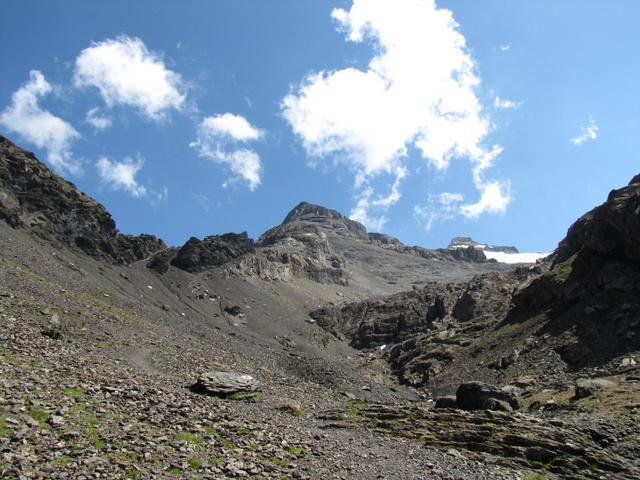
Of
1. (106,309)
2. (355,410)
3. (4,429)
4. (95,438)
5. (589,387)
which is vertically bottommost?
(4,429)

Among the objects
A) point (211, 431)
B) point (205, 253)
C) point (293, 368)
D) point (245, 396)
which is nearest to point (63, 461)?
point (211, 431)

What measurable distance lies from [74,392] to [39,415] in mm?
5187

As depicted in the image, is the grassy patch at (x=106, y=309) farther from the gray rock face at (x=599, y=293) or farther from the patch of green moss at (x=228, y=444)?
the gray rock face at (x=599, y=293)

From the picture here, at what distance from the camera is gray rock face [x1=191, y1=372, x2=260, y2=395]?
141 feet

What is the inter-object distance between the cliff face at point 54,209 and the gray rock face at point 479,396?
113m

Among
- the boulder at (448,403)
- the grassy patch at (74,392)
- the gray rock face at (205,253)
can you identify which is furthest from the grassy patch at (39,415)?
the gray rock face at (205,253)

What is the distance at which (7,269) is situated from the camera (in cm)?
7562

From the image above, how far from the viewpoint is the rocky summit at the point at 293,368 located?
75.7ft

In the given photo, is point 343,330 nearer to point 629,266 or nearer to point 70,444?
point 629,266

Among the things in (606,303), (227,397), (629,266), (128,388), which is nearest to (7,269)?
(227,397)

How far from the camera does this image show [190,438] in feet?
77.0

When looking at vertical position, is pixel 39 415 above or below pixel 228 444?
below

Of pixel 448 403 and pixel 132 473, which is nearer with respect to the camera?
pixel 132 473

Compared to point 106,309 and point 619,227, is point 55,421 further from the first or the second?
point 619,227
